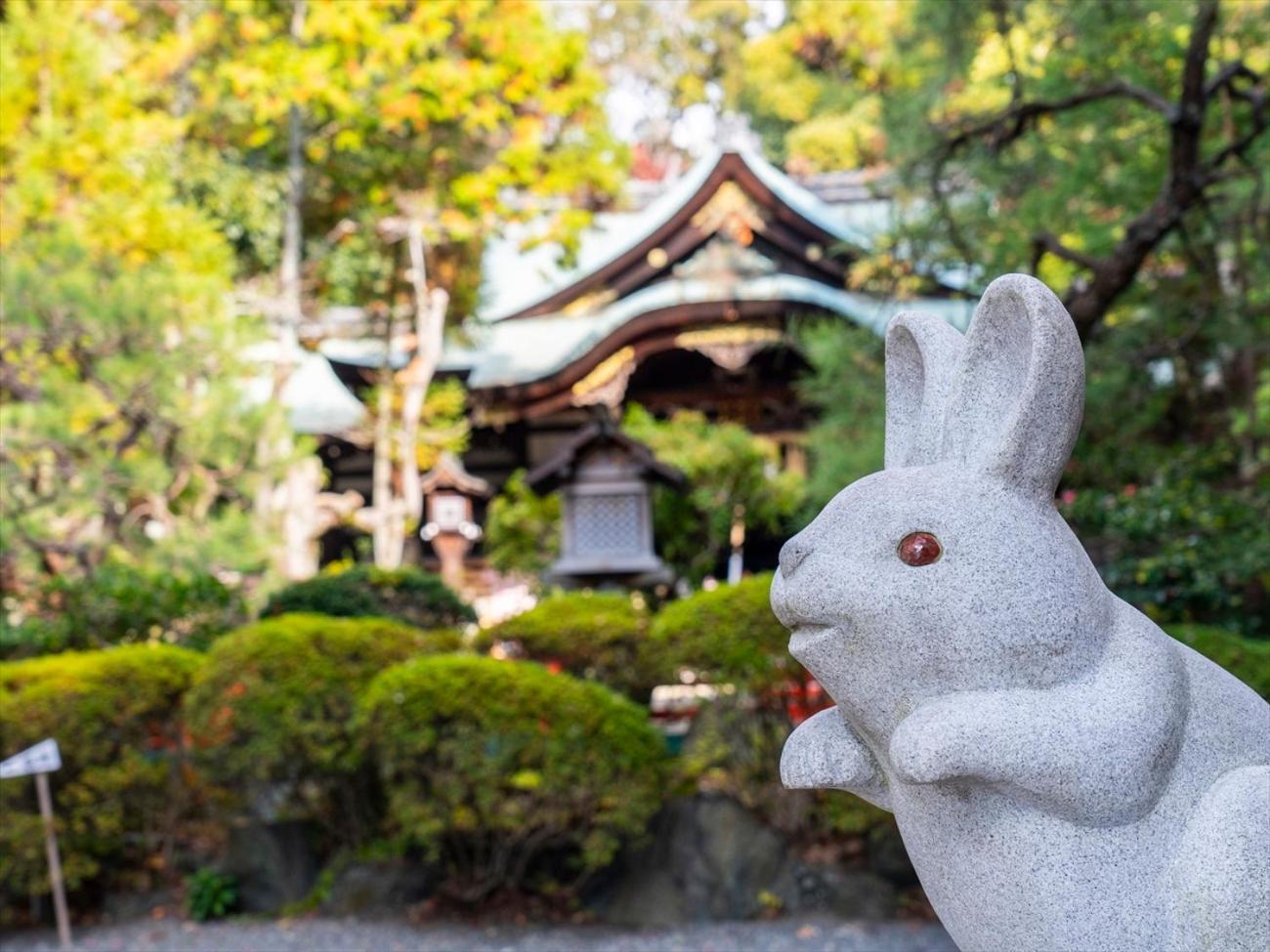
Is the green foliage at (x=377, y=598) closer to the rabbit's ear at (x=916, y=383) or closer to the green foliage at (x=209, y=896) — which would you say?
the green foliage at (x=209, y=896)

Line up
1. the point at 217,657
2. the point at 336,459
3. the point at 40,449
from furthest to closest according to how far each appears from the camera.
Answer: the point at 336,459, the point at 40,449, the point at 217,657

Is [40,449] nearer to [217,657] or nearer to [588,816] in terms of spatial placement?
[217,657]

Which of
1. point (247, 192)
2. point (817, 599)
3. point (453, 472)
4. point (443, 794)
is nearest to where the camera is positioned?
point (817, 599)

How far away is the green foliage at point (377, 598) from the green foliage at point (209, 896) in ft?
7.99

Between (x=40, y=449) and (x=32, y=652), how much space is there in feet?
4.46

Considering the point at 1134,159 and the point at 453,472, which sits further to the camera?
the point at 453,472

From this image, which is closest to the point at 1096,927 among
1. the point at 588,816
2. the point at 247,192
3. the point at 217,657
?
the point at 588,816

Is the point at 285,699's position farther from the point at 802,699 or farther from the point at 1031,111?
the point at 1031,111

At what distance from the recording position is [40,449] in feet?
22.2

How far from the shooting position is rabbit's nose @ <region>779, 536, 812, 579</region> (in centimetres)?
209

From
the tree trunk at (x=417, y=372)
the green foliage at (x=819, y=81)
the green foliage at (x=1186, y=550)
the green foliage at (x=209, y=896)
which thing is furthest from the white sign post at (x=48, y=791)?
the green foliage at (x=819, y=81)

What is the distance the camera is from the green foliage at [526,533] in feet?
34.1

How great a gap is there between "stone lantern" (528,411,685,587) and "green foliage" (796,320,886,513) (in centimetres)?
121

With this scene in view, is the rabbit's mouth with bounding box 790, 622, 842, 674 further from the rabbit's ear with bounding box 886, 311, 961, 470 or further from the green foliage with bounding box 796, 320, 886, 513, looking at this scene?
the green foliage with bounding box 796, 320, 886, 513
